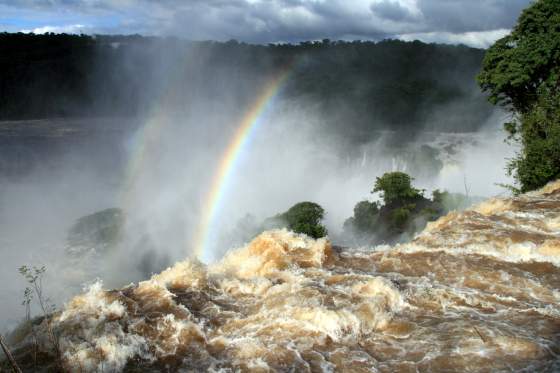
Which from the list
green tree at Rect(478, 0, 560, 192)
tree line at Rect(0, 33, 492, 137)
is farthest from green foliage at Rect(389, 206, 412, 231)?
tree line at Rect(0, 33, 492, 137)

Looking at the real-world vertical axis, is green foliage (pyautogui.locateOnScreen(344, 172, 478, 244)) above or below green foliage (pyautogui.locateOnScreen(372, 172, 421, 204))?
below

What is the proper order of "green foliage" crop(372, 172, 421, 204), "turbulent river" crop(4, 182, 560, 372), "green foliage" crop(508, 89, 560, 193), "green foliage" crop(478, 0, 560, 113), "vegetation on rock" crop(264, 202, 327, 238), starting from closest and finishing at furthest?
"turbulent river" crop(4, 182, 560, 372), "green foliage" crop(508, 89, 560, 193), "green foliage" crop(478, 0, 560, 113), "vegetation on rock" crop(264, 202, 327, 238), "green foliage" crop(372, 172, 421, 204)

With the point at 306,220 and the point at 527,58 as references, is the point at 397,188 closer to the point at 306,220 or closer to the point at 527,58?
the point at 306,220

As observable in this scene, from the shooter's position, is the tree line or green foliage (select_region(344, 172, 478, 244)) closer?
green foliage (select_region(344, 172, 478, 244))

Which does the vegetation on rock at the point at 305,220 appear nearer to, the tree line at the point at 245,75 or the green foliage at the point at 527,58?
the green foliage at the point at 527,58

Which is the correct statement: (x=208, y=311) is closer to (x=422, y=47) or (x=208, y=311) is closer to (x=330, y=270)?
(x=330, y=270)

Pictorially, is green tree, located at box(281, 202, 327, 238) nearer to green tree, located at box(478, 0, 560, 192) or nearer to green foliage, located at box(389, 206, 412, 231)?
green foliage, located at box(389, 206, 412, 231)

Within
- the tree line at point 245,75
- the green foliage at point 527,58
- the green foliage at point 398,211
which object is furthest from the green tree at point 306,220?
the tree line at point 245,75
